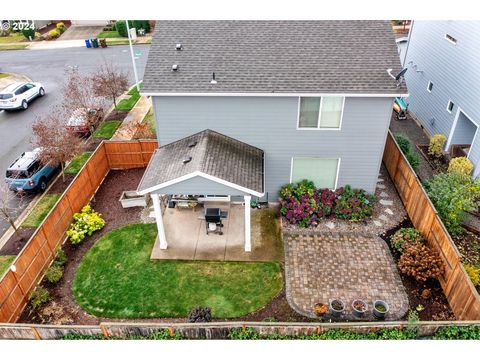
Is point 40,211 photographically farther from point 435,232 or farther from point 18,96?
point 435,232

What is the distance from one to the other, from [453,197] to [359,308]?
610 centimetres

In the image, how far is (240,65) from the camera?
1495 centimetres

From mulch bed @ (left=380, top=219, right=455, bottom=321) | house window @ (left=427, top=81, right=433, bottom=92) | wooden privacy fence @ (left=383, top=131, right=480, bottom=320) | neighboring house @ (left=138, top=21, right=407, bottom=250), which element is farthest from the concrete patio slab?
house window @ (left=427, top=81, right=433, bottom=92)

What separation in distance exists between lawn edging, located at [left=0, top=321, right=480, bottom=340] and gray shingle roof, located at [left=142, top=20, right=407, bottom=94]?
814 cm

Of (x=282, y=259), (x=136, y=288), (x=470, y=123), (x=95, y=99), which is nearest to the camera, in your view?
(x=136, y=288)

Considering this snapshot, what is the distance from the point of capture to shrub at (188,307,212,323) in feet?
38.2

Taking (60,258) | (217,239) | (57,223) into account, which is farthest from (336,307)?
(57,223)

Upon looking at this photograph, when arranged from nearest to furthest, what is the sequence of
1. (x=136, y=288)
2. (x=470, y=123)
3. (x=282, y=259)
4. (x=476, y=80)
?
(x=136, y=288) → (x=282, y=259) → (x=476, y=80) → (x=470, y=123)

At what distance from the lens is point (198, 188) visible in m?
13.4

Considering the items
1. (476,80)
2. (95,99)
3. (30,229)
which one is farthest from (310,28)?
(95,99)

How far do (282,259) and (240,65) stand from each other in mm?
7778

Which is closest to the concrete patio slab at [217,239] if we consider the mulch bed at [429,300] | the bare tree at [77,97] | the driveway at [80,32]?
the mulch bed at [429,300]

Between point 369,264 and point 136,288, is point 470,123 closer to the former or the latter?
point 369,264

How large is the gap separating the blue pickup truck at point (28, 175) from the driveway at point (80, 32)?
27.1 metres
